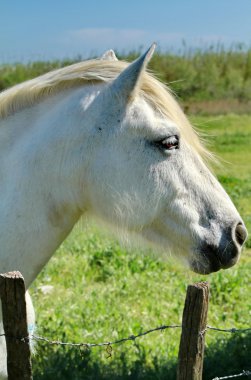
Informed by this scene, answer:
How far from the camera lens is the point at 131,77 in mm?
2178

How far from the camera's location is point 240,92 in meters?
24.8

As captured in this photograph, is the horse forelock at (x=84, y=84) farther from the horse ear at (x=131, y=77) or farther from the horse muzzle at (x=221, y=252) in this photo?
the horse muzzle at (x=221, y=252)

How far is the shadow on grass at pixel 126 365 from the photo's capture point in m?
3.96

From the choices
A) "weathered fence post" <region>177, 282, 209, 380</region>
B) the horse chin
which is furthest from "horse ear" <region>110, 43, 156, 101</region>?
"weathered fence post" <region>177, 282, 209, 380</region>

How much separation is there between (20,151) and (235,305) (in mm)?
3742

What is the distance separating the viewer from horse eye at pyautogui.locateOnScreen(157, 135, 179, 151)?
7.36ft

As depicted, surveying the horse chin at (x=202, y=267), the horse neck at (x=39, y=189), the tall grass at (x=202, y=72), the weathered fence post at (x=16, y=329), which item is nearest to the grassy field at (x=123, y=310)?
the horse neck at (x=39, y=189)

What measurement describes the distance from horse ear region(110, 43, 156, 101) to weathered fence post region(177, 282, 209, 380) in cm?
79

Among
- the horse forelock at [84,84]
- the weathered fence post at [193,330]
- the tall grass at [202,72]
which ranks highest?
the tall grass at [202,72]

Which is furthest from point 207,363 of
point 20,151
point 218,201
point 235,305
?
point 20,151

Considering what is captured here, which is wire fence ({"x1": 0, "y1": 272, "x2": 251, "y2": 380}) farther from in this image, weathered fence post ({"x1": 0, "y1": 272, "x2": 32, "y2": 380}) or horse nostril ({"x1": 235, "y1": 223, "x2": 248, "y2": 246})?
horse nostril ({"x1": 235, "y1": 223, "x2": 248, "y2": 246})

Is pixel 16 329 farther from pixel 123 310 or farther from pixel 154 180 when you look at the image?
pixel 123 310

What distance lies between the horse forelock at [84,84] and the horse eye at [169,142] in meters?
0.06

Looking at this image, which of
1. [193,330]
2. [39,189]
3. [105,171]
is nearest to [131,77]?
[105,171]
